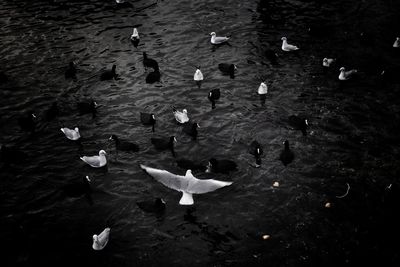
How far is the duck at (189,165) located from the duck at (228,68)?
6.47 metres

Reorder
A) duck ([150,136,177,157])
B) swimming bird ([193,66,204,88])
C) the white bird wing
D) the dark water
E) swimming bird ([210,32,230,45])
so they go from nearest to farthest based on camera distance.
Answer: the dark water < the white bird wing < duck ([150,136,177,157]) < swimming bird ([193,66,204,88]) < swimming bird ([210,32,230,45])

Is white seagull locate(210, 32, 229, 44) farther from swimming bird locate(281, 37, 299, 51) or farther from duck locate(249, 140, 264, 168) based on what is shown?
duck locate(249, 140, 264, 168)

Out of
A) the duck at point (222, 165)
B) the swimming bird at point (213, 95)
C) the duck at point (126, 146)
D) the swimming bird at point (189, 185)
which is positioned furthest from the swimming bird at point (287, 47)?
the swimming bird at point (189, 185)

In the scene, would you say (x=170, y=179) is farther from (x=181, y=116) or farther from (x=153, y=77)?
(x=153, y=77)

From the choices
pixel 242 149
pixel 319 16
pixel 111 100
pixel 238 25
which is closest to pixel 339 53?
pixel 319 16

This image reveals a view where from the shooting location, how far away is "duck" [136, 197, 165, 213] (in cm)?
1242

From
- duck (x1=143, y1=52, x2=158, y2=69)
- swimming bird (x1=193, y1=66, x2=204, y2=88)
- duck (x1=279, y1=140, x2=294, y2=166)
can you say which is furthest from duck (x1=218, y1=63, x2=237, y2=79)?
duck (x1=279, y1=140, x2=294, y2=166)

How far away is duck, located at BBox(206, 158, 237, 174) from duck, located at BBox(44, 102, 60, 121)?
761cm

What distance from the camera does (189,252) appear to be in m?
11.4

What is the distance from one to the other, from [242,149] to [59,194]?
6.86m

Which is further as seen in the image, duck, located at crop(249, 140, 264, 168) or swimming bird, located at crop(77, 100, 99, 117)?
swimming bird, located at crop(77, 100, 99, 117)

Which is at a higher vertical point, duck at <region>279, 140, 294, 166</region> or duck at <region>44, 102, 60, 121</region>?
duck at <region>44, 102, 60, 121</region>

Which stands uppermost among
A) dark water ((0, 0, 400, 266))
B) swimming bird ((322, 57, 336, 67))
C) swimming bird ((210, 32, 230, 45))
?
swimming bird ((210, 32, 230, 45))

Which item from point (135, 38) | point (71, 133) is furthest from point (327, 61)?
point (71, 133)
